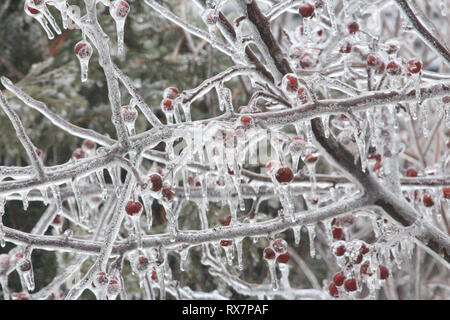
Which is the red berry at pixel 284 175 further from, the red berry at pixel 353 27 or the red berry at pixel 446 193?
the red berry at pixel 446 193

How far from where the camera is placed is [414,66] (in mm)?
1271

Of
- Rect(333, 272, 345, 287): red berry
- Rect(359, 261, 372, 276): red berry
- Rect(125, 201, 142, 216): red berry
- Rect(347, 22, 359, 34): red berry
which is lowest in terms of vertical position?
Rect(333, 272, 345, 287): red berry

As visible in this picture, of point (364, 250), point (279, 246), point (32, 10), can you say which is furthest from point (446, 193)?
point (32, 10)

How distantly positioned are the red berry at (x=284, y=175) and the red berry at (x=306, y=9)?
45cm

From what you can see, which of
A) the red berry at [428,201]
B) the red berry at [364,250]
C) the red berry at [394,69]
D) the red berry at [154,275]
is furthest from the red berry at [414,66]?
the red berry at [154,275]

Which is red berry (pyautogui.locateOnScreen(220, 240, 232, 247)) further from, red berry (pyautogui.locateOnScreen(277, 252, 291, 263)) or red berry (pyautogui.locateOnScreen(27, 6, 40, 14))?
red berry (pyautogui.locateOnScreen(27, 6, 40, 14))

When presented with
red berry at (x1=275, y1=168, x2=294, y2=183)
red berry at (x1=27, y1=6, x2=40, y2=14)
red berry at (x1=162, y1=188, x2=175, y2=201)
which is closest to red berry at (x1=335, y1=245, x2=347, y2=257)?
red berry at (x1=275, y1=168, x2=294, y2=183)

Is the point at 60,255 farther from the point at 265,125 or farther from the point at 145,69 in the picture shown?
the point at 265,125

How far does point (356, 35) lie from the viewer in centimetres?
158

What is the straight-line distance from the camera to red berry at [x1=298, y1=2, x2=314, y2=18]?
1.34 m

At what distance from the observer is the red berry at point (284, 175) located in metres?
1.15

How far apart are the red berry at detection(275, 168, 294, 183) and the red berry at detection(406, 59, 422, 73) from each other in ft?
1.34

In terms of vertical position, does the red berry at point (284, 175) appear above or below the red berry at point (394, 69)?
below

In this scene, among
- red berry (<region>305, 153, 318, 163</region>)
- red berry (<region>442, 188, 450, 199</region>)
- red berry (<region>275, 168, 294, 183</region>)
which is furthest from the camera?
red berry (<region>442, 188, 450, 199</region>)
